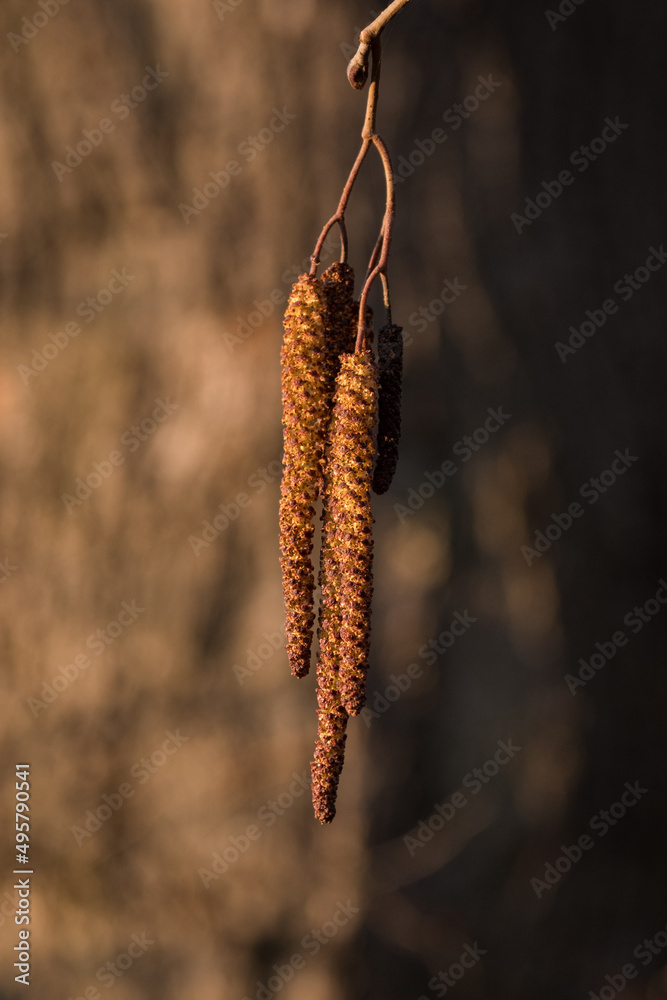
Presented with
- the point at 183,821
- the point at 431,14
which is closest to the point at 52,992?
the point at 183,821

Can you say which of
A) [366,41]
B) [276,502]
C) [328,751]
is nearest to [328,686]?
[328,751]

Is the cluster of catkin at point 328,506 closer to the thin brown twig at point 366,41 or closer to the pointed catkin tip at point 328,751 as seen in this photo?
the pointed catkin tip at point 328,751

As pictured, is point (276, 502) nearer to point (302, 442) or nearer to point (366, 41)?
point (302, 442)

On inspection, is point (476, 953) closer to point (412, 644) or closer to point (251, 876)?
point (251, 876)

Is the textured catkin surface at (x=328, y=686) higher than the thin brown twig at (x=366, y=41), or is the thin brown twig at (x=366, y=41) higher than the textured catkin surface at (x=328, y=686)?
the thin brown twig at (x=366, y=41)

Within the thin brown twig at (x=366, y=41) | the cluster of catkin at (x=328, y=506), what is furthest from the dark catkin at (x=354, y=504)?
the thin brown twig at (x=366, y=41)

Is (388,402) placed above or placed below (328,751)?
above

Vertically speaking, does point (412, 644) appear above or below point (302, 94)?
below
